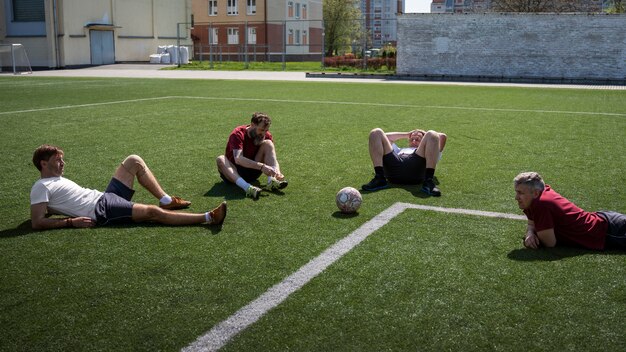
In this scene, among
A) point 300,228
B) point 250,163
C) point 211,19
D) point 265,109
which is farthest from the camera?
point 211,19

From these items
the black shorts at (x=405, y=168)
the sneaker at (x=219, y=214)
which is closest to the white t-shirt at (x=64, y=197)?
the sneaker at (x=219, y=214)

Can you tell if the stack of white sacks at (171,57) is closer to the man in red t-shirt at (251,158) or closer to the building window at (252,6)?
the building window at (252,6)

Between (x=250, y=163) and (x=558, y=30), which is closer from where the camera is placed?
(x=250, y=163)

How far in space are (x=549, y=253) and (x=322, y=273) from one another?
1.97 meters

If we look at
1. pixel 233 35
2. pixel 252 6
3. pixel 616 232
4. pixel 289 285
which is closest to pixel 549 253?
pixel 616 232

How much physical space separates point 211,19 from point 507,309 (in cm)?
7355

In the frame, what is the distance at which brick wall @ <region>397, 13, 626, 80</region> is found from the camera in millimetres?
36031

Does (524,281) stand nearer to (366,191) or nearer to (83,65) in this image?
(366,191)

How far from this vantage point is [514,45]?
37562 millimetres

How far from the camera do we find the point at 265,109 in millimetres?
18844

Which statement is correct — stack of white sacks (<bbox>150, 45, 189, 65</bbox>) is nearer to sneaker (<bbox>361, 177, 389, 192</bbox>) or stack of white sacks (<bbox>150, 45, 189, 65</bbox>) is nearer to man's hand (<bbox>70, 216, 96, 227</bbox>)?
sneaker (<bbox>361, 177, 389, 192</bbox>)

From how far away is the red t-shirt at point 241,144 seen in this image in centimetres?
783

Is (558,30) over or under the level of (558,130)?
over

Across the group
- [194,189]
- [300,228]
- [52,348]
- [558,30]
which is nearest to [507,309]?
[300,228]
